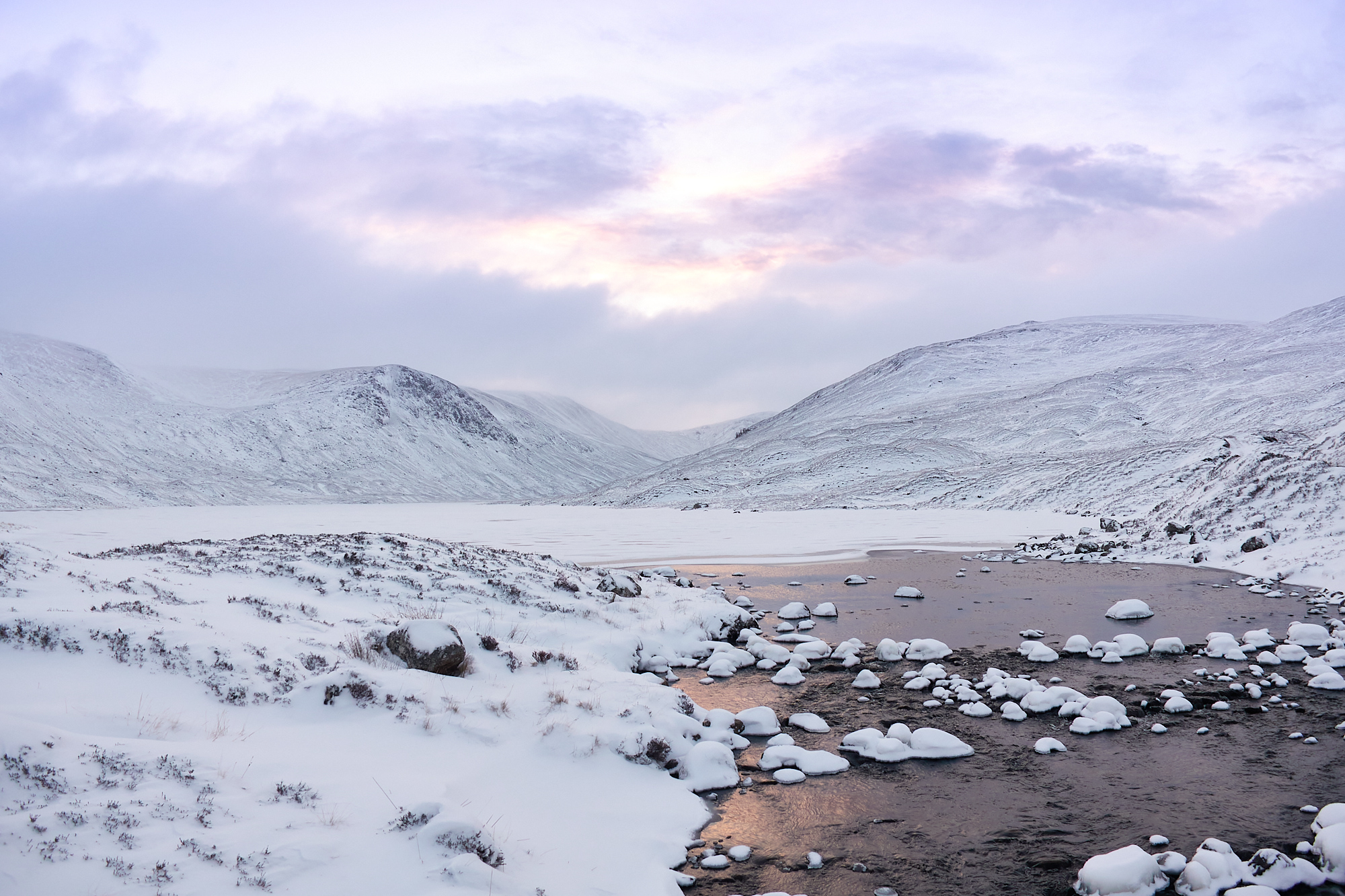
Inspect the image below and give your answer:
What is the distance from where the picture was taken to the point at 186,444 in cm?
15088

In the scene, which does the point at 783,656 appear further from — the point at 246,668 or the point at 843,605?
the point at 246,668

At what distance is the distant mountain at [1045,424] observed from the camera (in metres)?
73.1

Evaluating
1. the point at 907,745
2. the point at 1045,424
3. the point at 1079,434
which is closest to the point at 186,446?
the point at 1045,424

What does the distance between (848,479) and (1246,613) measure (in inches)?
3255

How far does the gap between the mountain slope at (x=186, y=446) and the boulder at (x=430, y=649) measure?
116 m

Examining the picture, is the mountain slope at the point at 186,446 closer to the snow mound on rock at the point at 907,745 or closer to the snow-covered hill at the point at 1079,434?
the snow-covered hill at the point at 1079,434

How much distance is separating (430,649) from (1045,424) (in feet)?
401

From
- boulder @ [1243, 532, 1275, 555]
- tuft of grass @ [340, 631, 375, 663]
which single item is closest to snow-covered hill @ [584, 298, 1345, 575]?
boulder @ [1243, 532, 1275, 555]

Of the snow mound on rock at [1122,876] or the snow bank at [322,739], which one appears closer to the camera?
the snow bank at [322,739]

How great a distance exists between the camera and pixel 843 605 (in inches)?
941

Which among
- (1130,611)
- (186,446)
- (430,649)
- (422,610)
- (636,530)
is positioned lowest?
(636,530)

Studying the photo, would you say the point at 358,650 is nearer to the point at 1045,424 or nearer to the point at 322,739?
the point at 322,739

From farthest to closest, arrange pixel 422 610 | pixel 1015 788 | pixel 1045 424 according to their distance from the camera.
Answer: pixel 1045 424
pixel 422 610
pixel 1015 788

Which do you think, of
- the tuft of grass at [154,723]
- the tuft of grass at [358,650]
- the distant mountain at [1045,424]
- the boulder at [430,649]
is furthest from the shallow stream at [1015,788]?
the distant mountain at [1045,424]
